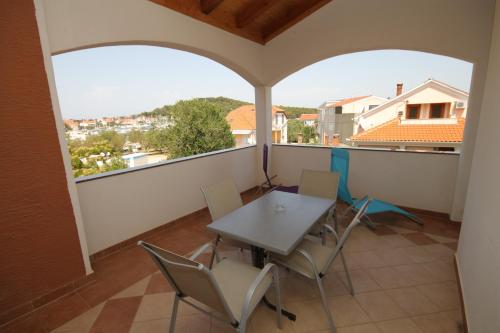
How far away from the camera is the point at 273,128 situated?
17.8ft

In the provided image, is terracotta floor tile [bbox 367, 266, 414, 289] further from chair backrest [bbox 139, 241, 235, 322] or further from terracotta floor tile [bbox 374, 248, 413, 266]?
chair backrest [bbox 139, 241, 235, 322]

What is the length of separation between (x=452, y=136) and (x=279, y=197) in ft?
16.4

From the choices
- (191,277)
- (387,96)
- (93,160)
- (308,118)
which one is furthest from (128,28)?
(387,96)

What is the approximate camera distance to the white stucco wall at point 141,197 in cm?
254

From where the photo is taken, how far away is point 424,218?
3.40 m

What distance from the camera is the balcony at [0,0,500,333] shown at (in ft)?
5.50

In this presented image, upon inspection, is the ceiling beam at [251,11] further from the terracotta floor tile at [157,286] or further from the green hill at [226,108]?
the terracotta floor tile at [157,286]

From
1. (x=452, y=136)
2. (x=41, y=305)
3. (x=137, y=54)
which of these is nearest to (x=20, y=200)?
(x=41, y=305)

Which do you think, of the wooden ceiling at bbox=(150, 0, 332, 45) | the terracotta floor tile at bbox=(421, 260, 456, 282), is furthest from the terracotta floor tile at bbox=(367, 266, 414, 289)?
the wooden ceiling at bbox=(150, 0, 332, 45)

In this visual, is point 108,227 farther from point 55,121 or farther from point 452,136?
point 452,136

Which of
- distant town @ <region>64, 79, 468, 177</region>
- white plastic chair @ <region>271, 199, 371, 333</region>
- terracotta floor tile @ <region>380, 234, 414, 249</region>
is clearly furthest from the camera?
distant town @ <region>64, 79, 468, 177</region>

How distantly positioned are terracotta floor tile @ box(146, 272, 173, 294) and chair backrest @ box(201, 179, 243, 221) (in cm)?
76

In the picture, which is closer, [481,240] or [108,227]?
[481,240]

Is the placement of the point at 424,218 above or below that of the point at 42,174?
below
